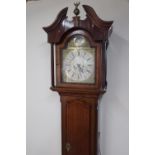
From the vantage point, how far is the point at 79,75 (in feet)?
5.71

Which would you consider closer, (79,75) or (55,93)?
(79,75)

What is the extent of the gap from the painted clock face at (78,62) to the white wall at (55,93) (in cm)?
25

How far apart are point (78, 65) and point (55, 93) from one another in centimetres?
43

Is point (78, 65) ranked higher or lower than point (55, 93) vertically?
higher

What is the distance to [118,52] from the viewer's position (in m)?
1.85

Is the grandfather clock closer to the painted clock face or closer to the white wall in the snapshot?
the painted clock face

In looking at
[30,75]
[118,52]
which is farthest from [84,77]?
[30,75]

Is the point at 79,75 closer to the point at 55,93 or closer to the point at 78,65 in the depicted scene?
the point at 78,65

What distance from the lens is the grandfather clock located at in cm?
163

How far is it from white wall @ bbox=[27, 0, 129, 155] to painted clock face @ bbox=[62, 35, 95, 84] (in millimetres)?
253

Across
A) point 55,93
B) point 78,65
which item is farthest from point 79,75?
point 55,93

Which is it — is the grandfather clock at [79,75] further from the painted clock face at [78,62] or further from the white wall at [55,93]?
the white wall at [55,93]

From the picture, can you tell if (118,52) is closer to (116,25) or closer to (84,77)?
(116,25)

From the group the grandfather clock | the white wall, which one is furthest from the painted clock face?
the white wall
